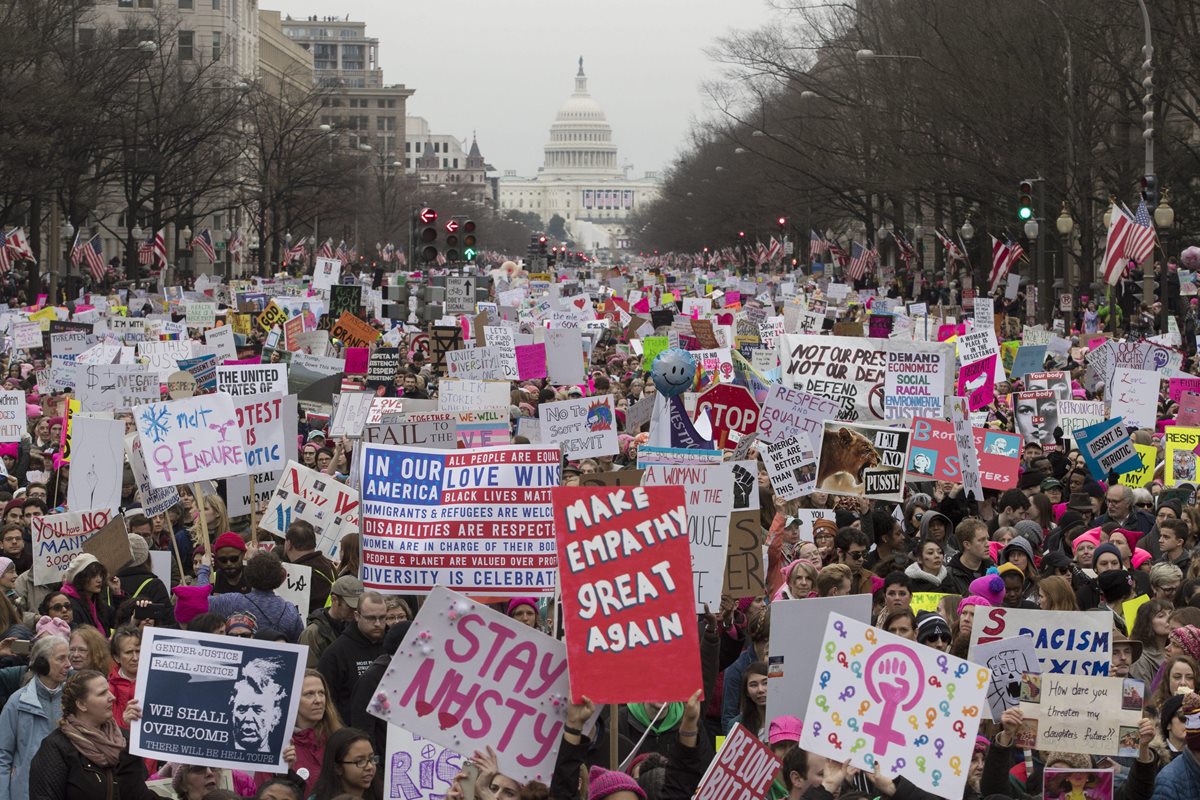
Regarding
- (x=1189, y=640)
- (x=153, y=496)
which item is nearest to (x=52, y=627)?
(x=153, y=496)

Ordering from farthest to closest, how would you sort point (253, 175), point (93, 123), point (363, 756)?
1. point (253, 175)
2. point (93, 123)
3. point (363, 756)

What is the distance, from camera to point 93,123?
161ft

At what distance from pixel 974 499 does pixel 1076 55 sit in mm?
26859

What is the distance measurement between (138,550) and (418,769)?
434cm

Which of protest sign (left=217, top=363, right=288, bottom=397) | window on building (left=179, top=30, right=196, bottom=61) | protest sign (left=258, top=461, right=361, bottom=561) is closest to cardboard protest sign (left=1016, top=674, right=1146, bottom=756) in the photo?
protest sign (left=258, top=461, right=361, bottom=561)

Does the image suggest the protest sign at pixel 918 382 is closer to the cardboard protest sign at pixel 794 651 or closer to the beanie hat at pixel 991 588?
the beanie hat at pixel 991 588

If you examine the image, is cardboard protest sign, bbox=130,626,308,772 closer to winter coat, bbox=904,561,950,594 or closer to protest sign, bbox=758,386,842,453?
winter coat, bbox=904,561,950,594

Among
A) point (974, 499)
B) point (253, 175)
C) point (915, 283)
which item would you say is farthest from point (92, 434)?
point (253, 175)

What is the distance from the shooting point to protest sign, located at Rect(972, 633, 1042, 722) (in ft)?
27.1

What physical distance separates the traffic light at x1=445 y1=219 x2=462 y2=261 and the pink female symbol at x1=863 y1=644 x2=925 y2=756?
22204 mm

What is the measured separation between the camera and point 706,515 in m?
9.44

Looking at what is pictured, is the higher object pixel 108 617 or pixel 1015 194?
pixel 1015 194

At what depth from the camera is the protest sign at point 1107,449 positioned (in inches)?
595

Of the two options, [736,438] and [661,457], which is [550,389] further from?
[661,457]
